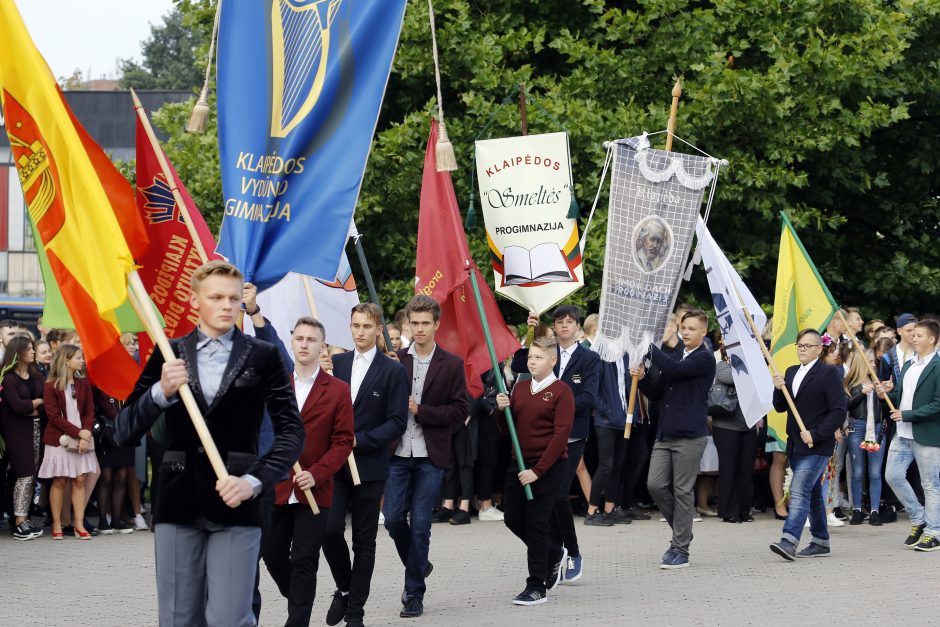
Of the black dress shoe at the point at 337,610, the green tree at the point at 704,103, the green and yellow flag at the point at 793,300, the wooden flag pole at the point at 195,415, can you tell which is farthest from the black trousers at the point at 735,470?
the wooden flag pole at the point at 195,415

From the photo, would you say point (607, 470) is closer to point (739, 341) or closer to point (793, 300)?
point (739, 341)

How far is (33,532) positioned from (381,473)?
6054mm

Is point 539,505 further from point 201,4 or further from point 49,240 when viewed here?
point 201,4

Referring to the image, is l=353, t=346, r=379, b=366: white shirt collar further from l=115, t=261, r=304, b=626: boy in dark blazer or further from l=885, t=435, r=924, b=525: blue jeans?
l=885, t=435, r=924, b=525: blue jeans

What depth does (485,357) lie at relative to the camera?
1120cm

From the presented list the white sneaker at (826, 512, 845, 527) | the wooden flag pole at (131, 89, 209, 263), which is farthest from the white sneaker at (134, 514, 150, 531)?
the white sneaker at (826, 512, 845, 527)

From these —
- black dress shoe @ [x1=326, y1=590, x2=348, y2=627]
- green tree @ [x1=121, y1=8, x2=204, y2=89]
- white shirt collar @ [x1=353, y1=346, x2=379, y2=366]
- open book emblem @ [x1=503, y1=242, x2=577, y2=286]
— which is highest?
green tree @ [x1=121, y1=8, x2=204, y2=89]

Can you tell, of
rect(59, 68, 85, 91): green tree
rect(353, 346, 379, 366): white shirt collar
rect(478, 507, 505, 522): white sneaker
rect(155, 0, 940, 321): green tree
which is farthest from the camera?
rect(59, 68, 85, 91): green tree

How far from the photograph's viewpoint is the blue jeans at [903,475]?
12586 millimetres

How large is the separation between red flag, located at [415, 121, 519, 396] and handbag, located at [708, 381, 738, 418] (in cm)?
428

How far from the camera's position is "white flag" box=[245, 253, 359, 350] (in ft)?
37.0

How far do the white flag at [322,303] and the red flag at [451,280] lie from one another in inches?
33.2

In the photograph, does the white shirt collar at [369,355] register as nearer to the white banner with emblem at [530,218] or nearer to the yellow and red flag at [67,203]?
Result: the yellow and red flag at [67,203]

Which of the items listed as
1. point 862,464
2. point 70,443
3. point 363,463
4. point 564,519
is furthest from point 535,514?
point 862,464
